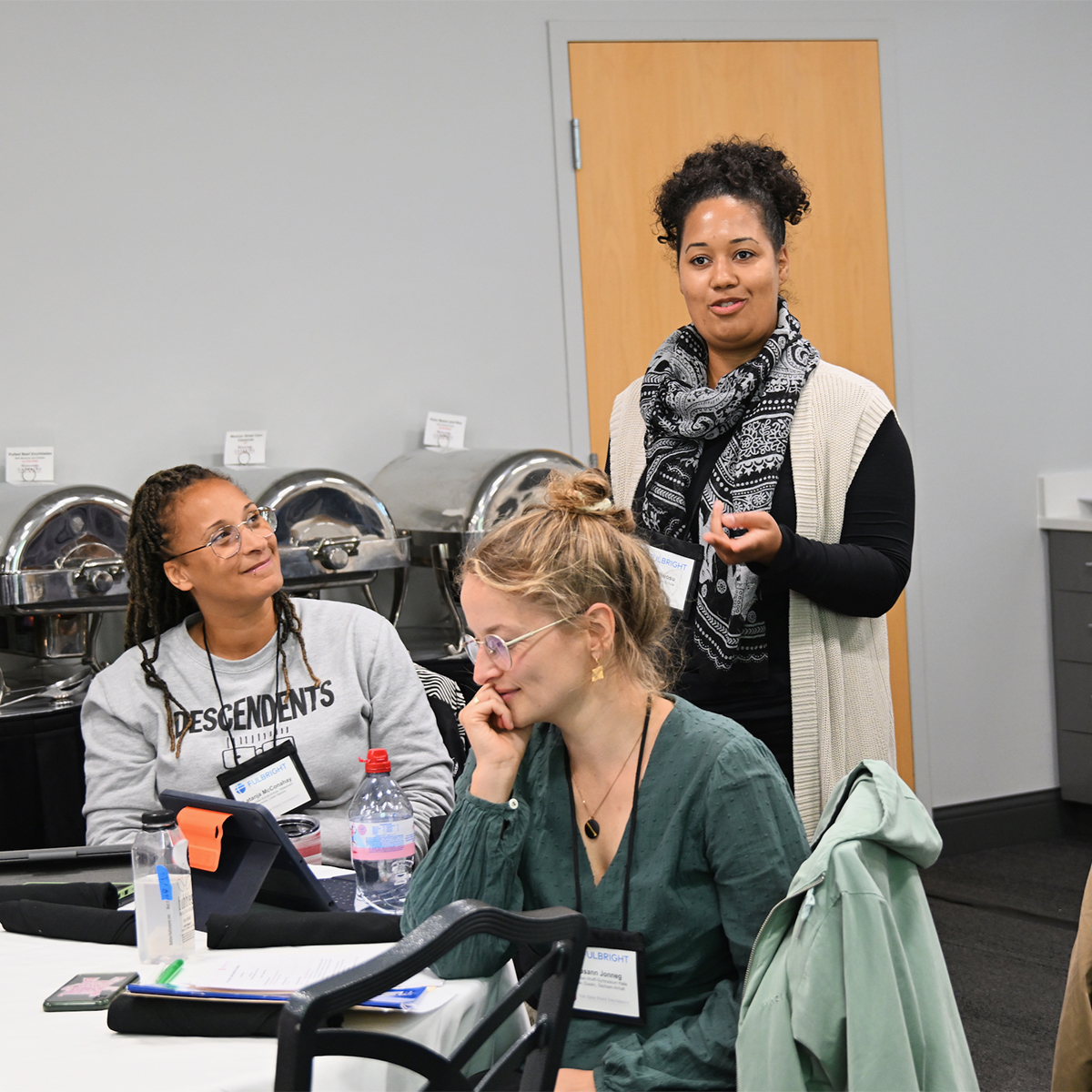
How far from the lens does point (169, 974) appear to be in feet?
4.13

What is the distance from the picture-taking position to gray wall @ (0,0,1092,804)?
3.21 meters

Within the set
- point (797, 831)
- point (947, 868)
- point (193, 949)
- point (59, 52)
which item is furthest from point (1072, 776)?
point (59, 52)

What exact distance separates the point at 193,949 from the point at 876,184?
11.1 ft

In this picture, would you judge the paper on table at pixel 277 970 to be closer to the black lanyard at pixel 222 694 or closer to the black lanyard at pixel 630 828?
the black lanyard at pixel 630 828

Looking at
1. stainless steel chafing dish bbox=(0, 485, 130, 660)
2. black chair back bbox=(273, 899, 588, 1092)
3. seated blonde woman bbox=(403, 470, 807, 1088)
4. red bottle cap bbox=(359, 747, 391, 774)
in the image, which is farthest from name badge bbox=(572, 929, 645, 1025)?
stainless steel chafing dish bbox=(0, 485, 130, 660)

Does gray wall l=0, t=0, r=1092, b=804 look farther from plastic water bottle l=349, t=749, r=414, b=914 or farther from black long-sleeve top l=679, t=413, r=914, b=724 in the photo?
plastic water bottle l=349, t=749, r=414, b=914

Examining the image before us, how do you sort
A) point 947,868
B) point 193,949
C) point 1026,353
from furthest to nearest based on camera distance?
1. point 1026,353
2. point 947,868
3. point 193,949

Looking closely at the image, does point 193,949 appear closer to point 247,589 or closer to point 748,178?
point 247,589

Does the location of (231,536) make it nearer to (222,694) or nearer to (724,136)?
(222,694)

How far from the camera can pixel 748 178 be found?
2.07 m

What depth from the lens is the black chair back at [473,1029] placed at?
844 millimetres

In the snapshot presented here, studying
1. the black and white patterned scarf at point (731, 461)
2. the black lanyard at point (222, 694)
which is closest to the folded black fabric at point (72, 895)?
the black lanyard at point (222, 694)

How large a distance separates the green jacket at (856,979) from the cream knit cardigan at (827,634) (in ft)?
2.60

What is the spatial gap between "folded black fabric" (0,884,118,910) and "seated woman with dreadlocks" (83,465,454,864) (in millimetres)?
385
